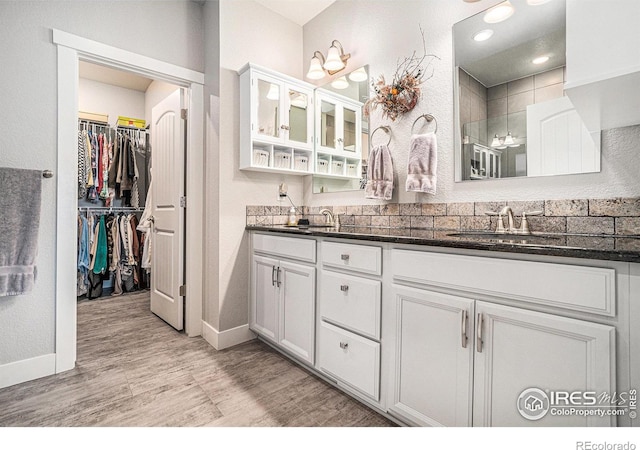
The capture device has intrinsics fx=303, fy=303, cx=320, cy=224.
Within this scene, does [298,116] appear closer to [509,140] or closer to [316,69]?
[316,69]

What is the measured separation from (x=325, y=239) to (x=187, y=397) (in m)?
1.13

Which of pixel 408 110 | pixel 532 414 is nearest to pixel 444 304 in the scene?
pixel 532 414

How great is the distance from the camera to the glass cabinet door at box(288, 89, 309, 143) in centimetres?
250

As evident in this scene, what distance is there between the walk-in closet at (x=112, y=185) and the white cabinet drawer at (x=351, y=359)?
2.42 meters

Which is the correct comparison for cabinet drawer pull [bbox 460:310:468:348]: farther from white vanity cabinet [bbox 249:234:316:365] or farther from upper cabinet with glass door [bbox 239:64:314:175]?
upper cabinet with glass door [bbox 239:64:314:175]

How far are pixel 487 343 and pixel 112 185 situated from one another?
4.22 metres

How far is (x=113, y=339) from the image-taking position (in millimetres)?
2381

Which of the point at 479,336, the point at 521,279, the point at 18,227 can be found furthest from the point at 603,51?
the point at 18,227

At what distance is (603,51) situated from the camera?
3.00ft

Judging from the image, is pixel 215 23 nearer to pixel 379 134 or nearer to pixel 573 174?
pixel 379 134

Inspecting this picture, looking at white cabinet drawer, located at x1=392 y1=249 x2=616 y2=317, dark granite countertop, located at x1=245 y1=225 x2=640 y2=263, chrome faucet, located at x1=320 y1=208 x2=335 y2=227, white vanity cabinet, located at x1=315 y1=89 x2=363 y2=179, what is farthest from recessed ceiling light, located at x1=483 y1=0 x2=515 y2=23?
chrome faucet, located at x1=320 y1=208 x2=335 y2=227

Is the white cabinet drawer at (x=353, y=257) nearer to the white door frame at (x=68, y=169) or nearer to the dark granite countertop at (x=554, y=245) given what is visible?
the dark granite countertop at (x=554, y=245)

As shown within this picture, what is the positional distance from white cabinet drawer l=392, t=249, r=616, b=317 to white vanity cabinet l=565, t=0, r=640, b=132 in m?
0.56

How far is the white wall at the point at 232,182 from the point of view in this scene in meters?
2.28
